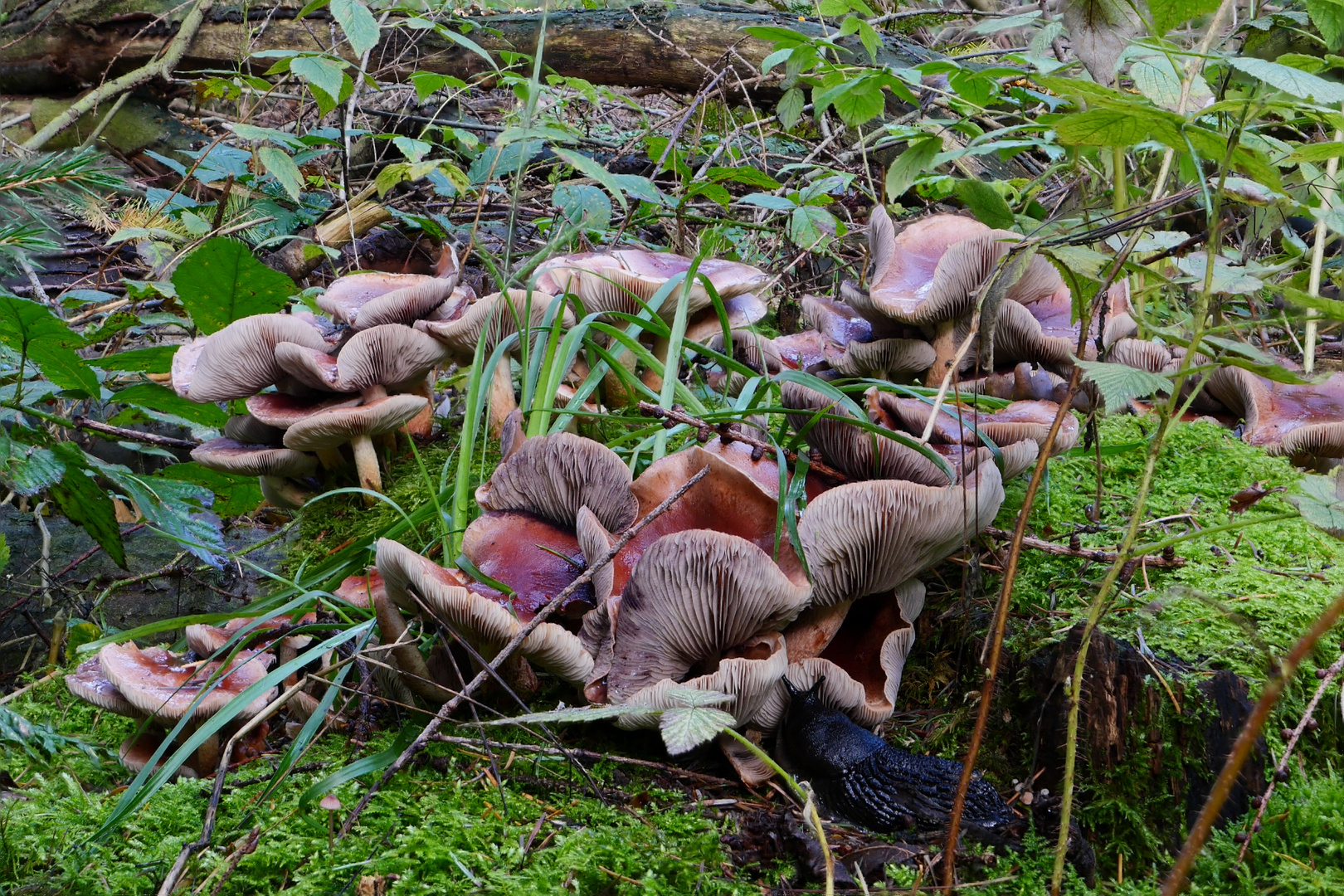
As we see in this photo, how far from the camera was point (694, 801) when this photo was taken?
1.77 m

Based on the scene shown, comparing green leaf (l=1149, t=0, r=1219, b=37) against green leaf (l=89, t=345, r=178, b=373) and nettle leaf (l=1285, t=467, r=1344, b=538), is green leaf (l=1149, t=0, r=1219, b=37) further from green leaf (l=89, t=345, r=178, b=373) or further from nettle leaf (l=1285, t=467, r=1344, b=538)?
green leaf (l=89, t=345, r=178, b=373)

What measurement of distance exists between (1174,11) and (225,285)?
2.78 meters

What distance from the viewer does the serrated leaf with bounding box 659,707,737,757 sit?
122cm

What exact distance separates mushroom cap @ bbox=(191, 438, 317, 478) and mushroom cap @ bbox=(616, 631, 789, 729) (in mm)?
1739

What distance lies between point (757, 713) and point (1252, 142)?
221 cm

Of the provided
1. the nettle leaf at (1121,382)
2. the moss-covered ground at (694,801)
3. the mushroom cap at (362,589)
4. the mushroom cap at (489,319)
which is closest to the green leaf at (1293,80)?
the nettle leaf at (1121,382)

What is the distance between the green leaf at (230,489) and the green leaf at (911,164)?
2.64 metres

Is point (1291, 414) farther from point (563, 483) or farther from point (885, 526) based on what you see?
point (563, 483)

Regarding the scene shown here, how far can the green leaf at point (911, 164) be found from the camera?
3.37 metres

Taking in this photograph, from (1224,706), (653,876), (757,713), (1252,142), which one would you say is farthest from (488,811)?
(1252,142)

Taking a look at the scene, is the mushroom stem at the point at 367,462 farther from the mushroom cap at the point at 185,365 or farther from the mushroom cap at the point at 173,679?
the mushroom cap at the point at 173,679

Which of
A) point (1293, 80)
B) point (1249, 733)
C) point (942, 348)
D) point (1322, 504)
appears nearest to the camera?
point (1249, 733)

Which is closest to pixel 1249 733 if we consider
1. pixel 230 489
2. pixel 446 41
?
pixel 230 489

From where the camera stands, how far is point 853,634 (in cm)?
208
